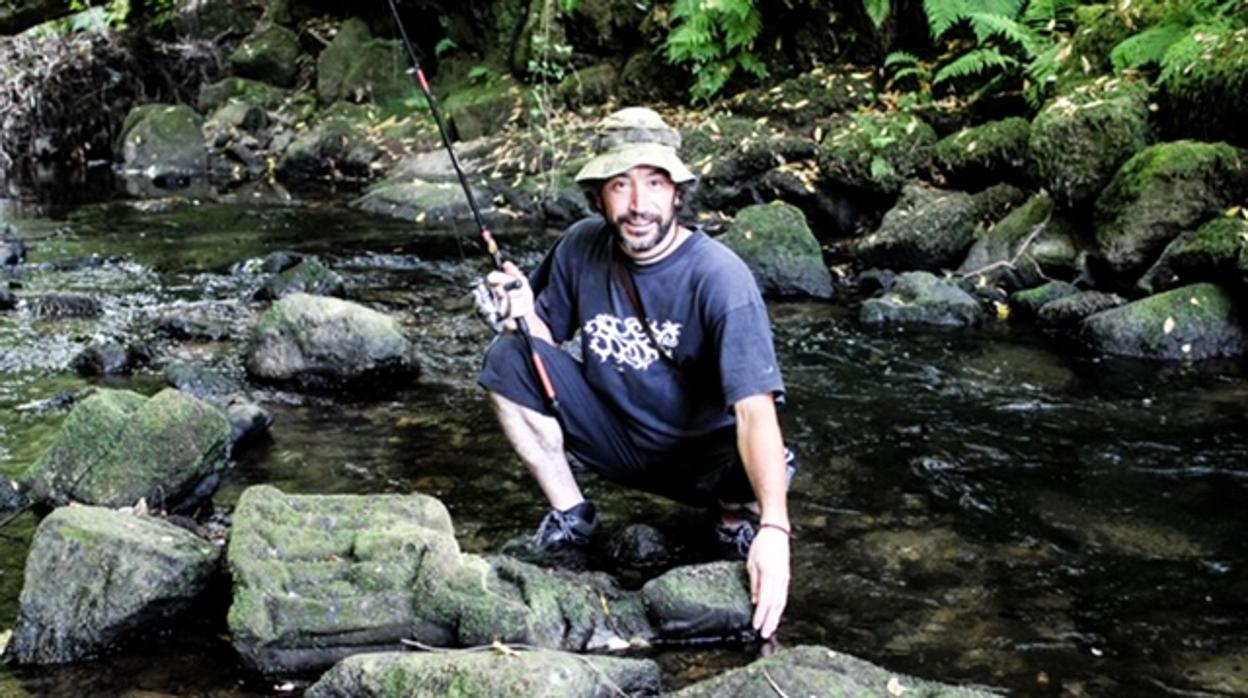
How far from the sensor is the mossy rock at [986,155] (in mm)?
10328

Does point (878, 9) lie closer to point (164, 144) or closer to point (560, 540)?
point (560, 540)

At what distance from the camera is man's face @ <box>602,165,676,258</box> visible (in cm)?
422

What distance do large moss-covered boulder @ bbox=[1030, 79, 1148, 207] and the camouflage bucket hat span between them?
5977 mm

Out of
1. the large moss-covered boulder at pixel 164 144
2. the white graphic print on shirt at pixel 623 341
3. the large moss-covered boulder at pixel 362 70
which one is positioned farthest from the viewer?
the large moss-covered boulder at pixel 362 70

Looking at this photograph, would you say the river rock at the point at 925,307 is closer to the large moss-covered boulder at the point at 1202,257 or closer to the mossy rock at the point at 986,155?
the large moss-covered boulder at the point at 1202,257

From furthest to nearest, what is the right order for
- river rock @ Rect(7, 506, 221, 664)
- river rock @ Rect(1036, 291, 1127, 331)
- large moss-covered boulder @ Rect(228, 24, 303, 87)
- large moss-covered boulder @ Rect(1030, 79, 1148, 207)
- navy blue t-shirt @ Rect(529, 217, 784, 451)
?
large moss-covered boulder @ Rect(228, 24, 303, 87), large moss-covered boulder @ Rect(1030, 79, 1148, 207), river rock @ Rect(1036, 291, 1127, 331), navy blue t-shirt @ Rect(529, 217, 784, 451), river rock @ Rect(7, 506, 221, 664)

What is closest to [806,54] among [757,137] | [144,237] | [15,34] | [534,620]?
[757,137]

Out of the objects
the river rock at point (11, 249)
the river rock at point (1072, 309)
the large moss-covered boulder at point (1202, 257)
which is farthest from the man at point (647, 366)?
the river rock at point (11, 249)

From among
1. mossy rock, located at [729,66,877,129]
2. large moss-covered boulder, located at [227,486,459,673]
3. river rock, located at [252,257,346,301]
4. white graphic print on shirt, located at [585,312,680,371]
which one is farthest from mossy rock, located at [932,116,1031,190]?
large moss-covered boulder, located at [227,486,459,673]

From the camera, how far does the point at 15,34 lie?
21344mm

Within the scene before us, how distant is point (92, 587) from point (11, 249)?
824cm

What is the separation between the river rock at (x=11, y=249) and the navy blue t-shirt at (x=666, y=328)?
783 centimetres

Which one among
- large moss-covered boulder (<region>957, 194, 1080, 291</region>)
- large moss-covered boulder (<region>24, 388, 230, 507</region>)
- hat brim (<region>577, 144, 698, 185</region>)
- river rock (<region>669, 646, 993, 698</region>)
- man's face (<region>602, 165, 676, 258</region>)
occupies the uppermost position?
hat brim (<region>577, 144, 698, 185</region>)

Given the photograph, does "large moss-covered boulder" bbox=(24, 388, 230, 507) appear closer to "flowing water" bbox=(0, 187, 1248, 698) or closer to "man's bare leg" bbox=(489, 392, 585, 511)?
"flowing water" bbox=(0, 187, 1248, 698)
